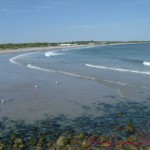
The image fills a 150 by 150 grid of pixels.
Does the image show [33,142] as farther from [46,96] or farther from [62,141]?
[46,96]

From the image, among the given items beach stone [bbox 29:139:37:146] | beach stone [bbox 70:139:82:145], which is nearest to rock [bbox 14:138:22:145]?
beach stone [bbox 29:139:37:146]

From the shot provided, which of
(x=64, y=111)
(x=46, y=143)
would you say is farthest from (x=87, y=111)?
(x=46, y=143)

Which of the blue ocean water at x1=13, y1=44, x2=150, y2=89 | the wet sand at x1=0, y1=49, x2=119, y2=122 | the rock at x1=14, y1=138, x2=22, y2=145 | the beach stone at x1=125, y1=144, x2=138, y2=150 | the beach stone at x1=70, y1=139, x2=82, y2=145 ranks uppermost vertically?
the rock at x1=14, y1=138, x2=22, y2=145

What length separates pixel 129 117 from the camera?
53.3 feet

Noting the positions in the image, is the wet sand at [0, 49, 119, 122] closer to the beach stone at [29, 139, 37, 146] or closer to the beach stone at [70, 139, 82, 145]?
the beach stone at [29, 139, 37, 146]

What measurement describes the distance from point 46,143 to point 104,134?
2.77 metres

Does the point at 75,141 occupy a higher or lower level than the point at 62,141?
lower

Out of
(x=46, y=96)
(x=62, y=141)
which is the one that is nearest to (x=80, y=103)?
(x=46, y=96)

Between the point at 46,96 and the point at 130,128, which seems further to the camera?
the point at 46,96

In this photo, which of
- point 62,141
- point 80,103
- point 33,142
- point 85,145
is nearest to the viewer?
point 85,145

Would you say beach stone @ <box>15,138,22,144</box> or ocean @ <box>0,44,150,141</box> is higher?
beach stone @ <box>15,138,22,144</box>

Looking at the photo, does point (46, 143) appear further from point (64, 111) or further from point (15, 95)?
point (15, 95)

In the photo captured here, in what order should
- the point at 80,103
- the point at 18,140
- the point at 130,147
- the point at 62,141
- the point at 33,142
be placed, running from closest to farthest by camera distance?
the point at 130,147 → the point at 62,141 → the point at 33,142 → the point at 18,140 → the point at 80,103

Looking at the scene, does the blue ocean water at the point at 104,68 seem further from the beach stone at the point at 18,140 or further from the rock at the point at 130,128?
the beach stone at the point at 18,140
